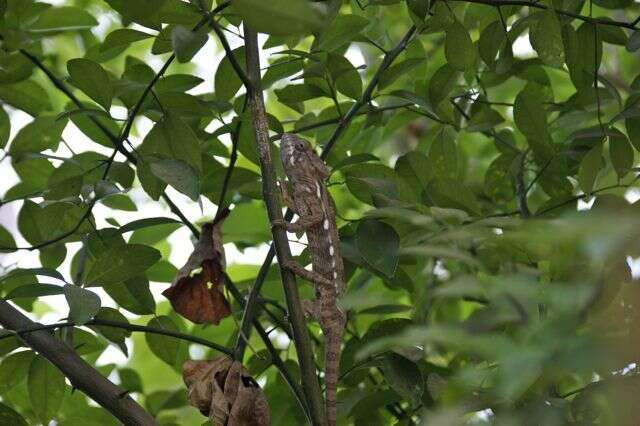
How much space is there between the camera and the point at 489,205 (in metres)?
2.33

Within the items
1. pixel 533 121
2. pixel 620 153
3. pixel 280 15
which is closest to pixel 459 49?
pixel 533 121

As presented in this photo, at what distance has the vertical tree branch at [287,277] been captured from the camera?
4.73 feet

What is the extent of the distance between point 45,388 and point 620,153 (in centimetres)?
122

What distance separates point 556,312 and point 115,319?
3.74 ft

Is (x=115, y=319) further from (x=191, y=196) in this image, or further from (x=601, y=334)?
(x=601, y=334)

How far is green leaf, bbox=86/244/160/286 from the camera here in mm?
1660

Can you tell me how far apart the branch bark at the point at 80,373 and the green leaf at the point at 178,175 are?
1.10ft

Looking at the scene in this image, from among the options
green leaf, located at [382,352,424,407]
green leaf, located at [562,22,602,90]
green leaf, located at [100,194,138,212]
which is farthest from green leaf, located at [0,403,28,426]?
green leaf, located at [562,22,602,90]

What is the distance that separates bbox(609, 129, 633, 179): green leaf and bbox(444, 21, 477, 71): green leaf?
0.32 meters

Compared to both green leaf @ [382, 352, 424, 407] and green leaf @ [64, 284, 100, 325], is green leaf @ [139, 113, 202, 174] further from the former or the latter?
green leaf @ [382, 352, 424, 407]

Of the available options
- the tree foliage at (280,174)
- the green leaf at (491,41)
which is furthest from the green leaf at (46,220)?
the green leaf at (491,41)

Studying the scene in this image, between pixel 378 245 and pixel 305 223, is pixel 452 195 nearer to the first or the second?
pixel 378 245

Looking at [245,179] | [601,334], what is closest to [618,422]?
[601,334]

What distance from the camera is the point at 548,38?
1785 mm
